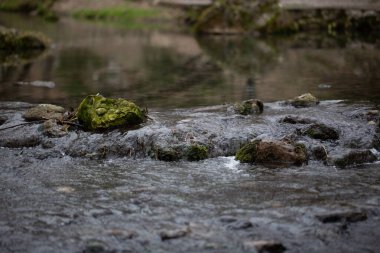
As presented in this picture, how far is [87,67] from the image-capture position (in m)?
26.5

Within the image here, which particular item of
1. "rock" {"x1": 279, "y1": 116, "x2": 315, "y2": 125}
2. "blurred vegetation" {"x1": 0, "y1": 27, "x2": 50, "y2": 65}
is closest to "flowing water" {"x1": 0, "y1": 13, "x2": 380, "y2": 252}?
"rock" {"x1": 279, "y1": 116, "x2": 315, "y2": 125}

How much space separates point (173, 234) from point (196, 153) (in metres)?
4.12

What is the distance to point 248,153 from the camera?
36.5 feet

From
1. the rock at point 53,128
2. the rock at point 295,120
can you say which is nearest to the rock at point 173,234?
the rock at point 53,128

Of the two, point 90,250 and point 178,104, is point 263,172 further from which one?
point 178,104

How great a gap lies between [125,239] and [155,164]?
380 centimetres

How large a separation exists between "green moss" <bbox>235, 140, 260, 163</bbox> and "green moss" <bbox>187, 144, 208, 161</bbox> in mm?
709

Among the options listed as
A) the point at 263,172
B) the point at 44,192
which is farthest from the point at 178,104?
the point at 44,192

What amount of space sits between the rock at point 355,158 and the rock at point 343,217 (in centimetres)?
277

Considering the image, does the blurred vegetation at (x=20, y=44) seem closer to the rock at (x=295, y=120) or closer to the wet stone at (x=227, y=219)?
the rock at (x=295, y=120)

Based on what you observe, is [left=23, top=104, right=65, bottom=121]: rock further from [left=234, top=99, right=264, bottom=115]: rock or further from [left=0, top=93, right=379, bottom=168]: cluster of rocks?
[left=234, top=99, right=264, bottom=115]: rock

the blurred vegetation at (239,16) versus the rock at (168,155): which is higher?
the blurred vegetation at (239,16)

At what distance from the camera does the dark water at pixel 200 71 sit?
60.4 ft

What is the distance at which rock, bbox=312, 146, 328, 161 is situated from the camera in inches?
435
